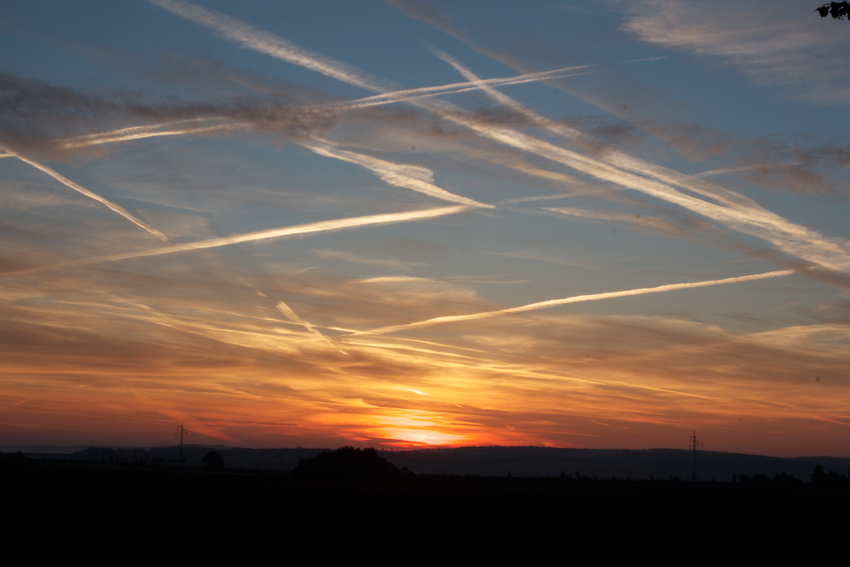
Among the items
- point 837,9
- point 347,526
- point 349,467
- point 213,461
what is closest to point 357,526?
point 347,526

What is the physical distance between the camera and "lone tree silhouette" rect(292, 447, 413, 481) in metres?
133

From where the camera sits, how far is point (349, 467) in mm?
135375

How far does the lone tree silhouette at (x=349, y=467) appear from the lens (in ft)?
436

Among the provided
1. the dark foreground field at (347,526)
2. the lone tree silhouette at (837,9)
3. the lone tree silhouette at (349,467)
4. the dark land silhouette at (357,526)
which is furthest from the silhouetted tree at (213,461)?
the lone tree silhouette at (837,9)

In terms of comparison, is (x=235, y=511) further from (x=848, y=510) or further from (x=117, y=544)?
(x=848, y=510)

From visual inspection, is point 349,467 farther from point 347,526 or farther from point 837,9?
point 837,9

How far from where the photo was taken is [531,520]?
46.4 meters

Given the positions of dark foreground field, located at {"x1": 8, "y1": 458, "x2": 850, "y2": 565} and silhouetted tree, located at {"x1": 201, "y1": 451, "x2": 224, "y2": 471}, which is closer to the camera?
dark foreground field, located at {"x1": 8, "y1": 458, "x2": 850, "y2": 565}

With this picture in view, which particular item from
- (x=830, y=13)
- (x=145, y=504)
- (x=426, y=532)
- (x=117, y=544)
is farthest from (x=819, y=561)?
(x=145, y=504)

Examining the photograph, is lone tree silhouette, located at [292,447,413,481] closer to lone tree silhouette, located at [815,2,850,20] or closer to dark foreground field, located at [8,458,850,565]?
dark foreground field, located at [8,458,850,565]

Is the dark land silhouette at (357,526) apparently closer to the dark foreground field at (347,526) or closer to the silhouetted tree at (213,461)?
the dark foreground field at (347,526)

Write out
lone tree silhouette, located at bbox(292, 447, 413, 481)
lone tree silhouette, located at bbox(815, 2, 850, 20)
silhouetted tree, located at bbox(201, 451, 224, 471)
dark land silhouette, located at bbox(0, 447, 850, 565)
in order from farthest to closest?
1. silhouetted tree, located at bbox(201, 451, 224, 471)
2. lone tree silhouette, located at bbox(292, 447, 413, 481)
3. dark land silhouette, located at bbox(0, 447, 850, 565)
4. lone tree silhouette, located at bbox(815, 2, 850, 20)

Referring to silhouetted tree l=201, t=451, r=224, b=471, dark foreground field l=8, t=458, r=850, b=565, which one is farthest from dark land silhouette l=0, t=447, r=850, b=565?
silhouetted tree l=201, t=451, r=224, b=471

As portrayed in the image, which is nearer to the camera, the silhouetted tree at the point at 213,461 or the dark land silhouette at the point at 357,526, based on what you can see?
the dark land silhouette at the point at 357,526
